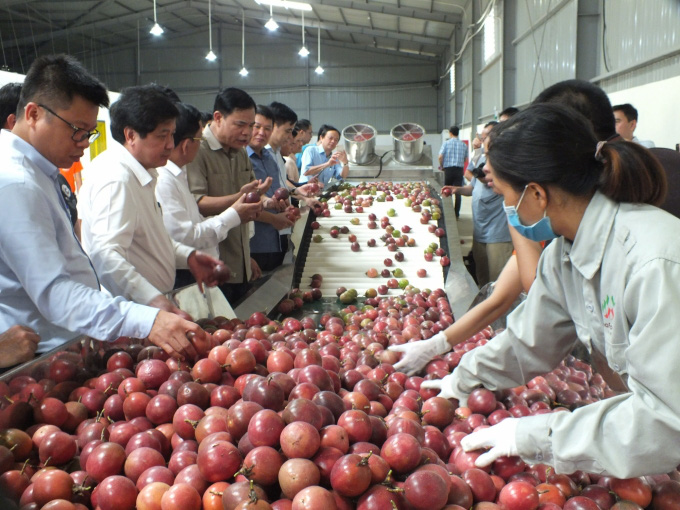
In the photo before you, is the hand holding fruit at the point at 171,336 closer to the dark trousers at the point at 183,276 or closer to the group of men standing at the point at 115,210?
the group of men standing at the point at 115,210

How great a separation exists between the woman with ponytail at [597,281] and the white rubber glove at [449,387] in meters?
0.35

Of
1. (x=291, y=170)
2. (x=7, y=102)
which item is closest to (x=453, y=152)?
(x=291, y=170)

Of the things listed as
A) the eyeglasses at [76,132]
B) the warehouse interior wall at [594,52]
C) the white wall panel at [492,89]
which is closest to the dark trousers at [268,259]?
the eyeglasses at [76,132]

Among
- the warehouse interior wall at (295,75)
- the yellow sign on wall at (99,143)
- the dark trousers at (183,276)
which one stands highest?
the warehouse interior wall at (295,75)

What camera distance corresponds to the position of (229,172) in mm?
4207

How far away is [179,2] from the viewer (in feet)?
71.8

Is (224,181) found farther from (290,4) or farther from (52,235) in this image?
(290,4)

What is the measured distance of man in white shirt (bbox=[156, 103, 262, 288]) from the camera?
11.3 ft

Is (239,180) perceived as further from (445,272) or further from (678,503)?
(678,503)

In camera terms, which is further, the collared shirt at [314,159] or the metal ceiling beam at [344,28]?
the metal ceiling beam at [344,28]

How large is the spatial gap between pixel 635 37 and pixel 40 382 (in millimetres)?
7626

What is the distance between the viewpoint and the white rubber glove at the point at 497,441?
1520 millimetres

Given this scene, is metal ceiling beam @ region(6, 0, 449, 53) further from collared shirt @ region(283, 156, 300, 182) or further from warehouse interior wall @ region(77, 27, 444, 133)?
collared shirt @ region(283, 156, 300, 182)

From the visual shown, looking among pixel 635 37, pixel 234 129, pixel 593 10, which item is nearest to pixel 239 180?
pixel 234 129
